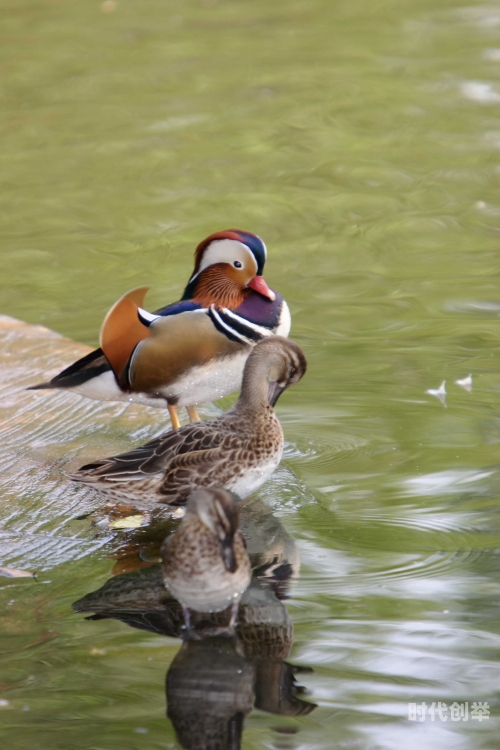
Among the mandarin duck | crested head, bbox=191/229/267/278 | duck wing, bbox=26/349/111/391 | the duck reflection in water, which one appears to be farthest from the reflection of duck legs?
crested head, bbox=191/229/267/278

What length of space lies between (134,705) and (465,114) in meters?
8.71

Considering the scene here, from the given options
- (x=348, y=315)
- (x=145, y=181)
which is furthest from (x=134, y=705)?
(x=145, y=181)

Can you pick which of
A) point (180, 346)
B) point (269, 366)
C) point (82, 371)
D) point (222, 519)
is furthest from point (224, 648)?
point (82, 371)

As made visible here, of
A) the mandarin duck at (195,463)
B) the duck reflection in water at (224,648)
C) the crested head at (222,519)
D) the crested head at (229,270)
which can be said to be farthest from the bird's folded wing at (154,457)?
the crested head at (229,270)

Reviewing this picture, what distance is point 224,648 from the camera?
3.61 m

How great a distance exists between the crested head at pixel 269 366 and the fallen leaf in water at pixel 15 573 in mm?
1183

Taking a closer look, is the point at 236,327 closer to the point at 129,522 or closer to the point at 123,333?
the point at 123,333

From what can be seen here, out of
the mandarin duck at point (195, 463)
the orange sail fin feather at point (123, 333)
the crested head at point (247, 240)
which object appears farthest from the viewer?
the crested head at point (247, 240)

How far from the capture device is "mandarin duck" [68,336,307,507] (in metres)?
4.41

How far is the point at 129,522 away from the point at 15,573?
65 cm

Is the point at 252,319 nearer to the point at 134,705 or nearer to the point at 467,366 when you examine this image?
the point at 467,366

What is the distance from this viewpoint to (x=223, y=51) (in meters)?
12.7

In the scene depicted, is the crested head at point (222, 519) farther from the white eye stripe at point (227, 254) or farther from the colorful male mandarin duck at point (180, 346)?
the white eye stripe at point (227, 254)

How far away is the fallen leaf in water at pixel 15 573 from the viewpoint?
4074 mm
